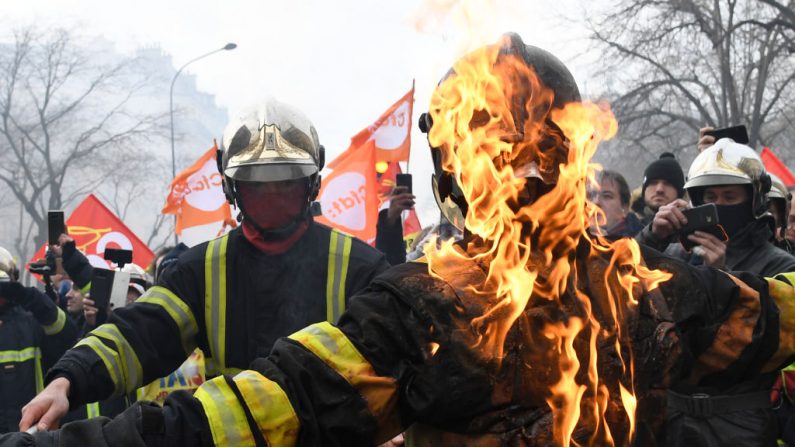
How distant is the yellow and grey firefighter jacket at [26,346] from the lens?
707 centimetres

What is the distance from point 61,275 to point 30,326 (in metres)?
2.40

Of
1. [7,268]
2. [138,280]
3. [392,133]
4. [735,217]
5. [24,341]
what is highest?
[392,133]

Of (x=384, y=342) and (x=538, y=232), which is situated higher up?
(x=538, y=232)

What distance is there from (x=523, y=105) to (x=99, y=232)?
8.95 m

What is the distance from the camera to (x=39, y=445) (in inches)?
89.2

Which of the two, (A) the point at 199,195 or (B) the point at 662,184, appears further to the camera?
Answer: (A) the point at 199,195

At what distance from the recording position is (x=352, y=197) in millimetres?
8617

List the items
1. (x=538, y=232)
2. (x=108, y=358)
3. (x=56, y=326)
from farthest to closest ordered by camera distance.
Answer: (x=56, y=326) < (x=108, y=358) < (x=538, y=232)

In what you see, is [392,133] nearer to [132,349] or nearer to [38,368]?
[38,368]

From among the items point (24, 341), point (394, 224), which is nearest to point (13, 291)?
point (24, 341)

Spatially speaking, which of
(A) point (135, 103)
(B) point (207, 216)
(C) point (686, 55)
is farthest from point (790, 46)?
(A) point (135, 103)

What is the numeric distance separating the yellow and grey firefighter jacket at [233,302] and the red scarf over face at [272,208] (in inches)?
1.6

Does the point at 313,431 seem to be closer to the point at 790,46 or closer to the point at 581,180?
the point at 581,180

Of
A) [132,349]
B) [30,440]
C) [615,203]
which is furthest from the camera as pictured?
[615,203]
